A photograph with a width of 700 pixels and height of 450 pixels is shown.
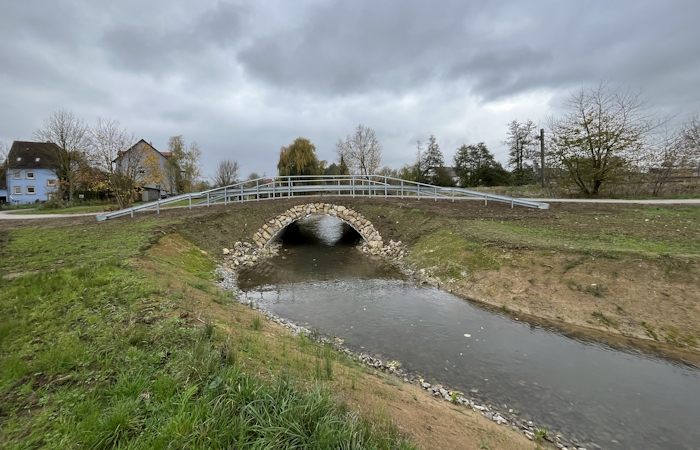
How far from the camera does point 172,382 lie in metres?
3.69

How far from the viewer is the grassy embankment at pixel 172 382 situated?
2.98 metres

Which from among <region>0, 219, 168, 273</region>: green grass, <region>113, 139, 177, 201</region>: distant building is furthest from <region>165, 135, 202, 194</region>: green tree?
<region>0, 219, 168, 273</region>: green grass

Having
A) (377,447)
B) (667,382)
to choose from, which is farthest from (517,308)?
(377,447)

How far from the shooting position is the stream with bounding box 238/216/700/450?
16.9 feet

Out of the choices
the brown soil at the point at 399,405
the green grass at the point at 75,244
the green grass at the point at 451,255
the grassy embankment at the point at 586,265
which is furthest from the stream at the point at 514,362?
the green grass at the point at 75,244

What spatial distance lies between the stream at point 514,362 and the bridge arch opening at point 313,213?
7.15 m

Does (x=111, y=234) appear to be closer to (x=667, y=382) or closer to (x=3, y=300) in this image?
(x=3, y=300)

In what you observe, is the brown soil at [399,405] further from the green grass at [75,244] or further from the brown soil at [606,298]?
the brown soil at [606,298]

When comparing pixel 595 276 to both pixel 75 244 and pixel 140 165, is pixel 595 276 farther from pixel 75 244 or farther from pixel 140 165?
pixel 140 165

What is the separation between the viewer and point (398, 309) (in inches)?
387

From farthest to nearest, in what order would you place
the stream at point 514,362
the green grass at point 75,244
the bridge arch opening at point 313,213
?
1. the bridge arch opening at point 313,213
2. the green grass at point 75,244
3. the stream at point 514,362

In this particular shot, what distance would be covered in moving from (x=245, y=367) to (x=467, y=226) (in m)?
13.5

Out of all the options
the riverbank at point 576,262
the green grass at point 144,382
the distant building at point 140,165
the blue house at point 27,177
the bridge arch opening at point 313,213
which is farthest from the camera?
the blue house at point 27,177

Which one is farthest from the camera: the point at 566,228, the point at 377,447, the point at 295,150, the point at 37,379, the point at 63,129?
the point at 295,150
